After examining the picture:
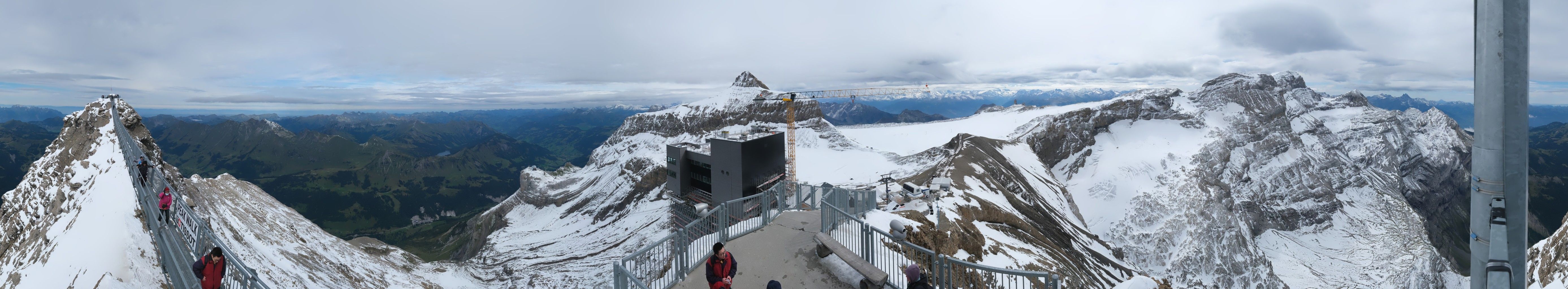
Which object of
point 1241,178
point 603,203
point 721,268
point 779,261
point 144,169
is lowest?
point 603,203

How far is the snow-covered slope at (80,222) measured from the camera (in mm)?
14422

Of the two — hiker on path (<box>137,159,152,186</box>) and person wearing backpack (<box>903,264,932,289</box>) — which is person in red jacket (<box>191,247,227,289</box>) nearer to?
person wearing backpack (<box>903,264,932,289</box>)

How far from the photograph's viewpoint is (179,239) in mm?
16109

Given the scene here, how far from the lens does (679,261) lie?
38.5 ft

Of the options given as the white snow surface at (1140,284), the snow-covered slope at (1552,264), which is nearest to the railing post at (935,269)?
the white snow surface at (1140,284)

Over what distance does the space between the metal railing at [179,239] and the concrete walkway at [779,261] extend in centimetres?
797

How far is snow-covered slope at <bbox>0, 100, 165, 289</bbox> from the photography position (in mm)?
14422

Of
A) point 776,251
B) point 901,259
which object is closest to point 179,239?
point 776,251

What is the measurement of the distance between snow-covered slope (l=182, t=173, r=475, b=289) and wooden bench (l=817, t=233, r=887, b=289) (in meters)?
30.7

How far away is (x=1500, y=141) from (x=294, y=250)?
61.7 m

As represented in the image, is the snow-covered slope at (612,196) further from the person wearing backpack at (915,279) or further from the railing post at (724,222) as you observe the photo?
the person wearing backpack at (915,279)

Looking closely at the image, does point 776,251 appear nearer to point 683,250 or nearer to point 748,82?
point 683,250

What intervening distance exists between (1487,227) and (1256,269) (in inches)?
4686

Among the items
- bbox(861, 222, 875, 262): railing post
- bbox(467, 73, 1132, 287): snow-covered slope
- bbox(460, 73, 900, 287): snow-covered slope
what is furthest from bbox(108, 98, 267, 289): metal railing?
bbox(460, 73, 900, 287): snow-covered slope
